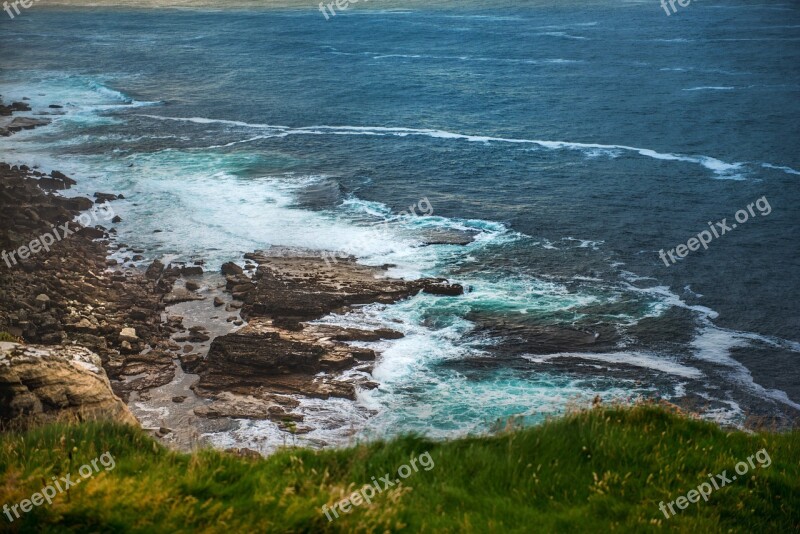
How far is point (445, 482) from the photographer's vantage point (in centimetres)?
991

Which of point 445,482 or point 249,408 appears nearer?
point 445,482

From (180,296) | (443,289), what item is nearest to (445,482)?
(443,289)

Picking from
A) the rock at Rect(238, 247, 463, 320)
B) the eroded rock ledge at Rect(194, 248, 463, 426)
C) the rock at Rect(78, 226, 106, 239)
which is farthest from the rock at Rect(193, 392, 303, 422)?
the rock at Rect(78, 226, 106, 239)

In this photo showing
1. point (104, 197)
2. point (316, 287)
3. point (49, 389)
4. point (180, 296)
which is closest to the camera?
point (49, 389)

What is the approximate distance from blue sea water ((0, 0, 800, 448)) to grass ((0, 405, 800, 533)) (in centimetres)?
194

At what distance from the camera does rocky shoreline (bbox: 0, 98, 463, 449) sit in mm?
26141

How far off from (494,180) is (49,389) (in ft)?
135

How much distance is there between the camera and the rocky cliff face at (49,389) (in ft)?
46.3

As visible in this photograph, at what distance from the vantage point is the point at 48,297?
3012cm

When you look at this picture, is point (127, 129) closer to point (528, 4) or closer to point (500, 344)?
point (500, 344)

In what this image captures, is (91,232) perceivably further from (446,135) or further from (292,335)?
(446,135)

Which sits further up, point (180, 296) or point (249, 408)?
point (180, 296)

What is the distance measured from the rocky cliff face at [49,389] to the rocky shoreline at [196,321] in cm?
120

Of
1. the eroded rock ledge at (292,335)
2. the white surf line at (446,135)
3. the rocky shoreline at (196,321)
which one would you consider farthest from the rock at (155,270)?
the white surf line at (446,135)
